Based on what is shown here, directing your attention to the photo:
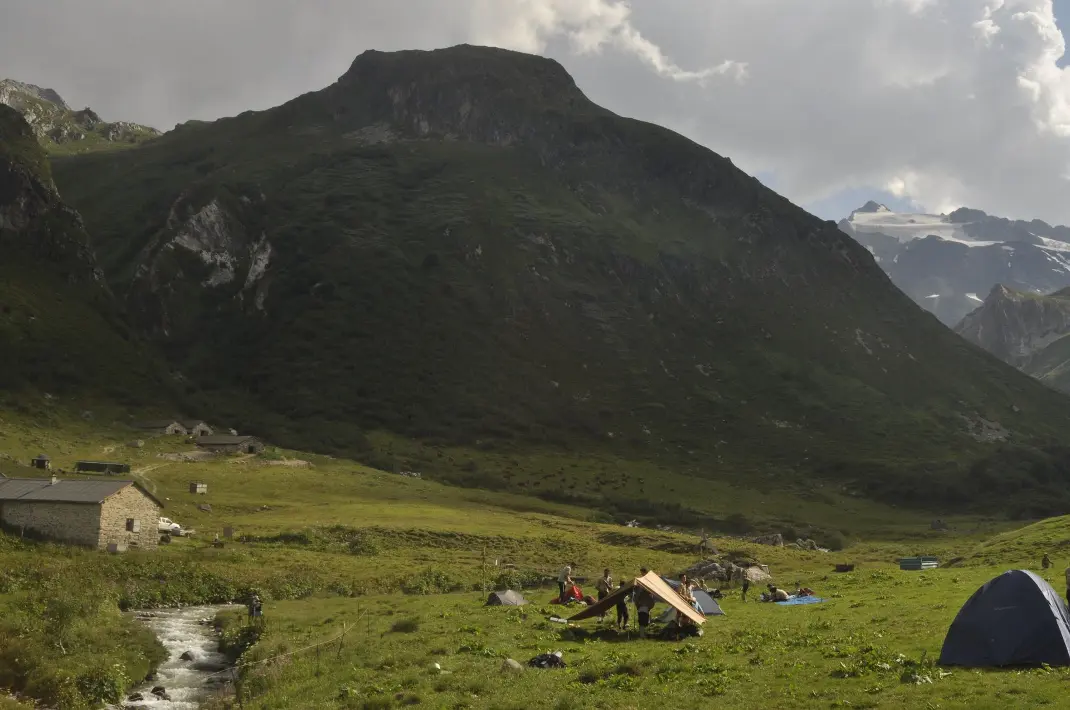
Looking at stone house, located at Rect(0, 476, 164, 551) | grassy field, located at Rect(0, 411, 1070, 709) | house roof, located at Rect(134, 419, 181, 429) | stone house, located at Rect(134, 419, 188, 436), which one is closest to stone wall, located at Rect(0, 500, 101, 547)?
stone house, located at Rect(0, 476, 164, 551)

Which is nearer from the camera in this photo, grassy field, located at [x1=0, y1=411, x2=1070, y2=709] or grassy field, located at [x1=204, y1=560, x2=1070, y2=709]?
grassy field, located at [x1=204, y1=560, x2=1070, y2=709]

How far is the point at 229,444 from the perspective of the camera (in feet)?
495

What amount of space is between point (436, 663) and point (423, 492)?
106m

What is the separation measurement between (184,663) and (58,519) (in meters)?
28.8

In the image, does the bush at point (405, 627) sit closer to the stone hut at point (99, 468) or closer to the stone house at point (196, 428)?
the stone hut at point (99, 468)

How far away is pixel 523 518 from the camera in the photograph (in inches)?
4668

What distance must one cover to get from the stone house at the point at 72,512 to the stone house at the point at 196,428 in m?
102

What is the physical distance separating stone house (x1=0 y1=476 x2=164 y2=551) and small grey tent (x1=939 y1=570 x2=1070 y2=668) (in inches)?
2213

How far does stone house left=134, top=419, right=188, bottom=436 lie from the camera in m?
162

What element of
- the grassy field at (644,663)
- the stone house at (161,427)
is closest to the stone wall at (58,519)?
the grassy field at (644,663)

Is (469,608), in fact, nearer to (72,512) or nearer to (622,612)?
(622,612)

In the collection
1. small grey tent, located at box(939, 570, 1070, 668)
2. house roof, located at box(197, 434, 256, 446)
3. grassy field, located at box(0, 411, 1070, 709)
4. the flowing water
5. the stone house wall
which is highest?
small grey tent, located at box(939, 570, 1070, 668)

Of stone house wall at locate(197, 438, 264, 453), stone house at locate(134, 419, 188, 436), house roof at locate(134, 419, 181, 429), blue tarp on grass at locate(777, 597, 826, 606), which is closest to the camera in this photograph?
blue tarp on grass at locate(777, 597, 826, 606)

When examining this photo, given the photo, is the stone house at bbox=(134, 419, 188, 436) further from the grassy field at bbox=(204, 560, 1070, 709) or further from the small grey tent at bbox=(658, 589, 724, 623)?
the small grey tent at bbox=(658, 589, 724, 623)
